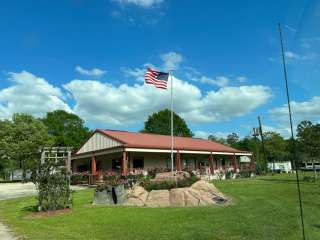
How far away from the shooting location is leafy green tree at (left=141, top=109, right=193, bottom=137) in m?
75.8

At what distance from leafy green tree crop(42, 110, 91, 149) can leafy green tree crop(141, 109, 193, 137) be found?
12.6 metres

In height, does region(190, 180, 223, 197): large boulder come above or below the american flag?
below

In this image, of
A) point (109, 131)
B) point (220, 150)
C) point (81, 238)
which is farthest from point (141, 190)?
point (220, 150)

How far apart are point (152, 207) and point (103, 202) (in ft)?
8.77

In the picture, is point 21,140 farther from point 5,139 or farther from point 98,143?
point 98,143

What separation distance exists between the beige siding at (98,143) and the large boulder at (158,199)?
17.0 metres

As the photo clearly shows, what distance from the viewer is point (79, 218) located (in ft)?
40.1

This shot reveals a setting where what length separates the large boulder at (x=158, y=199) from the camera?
14.8m

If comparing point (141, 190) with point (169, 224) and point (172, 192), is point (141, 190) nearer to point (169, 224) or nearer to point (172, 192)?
point (172, 192)

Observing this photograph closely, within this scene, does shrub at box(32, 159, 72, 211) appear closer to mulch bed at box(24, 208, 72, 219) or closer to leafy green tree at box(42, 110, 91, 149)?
mulch bed at box(24, 208, 72, 219)

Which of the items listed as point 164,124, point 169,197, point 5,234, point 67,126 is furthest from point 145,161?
point 67,126

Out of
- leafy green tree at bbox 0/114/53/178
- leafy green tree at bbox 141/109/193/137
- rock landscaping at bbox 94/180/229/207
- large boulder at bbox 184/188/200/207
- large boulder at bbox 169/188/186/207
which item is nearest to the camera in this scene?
large boulder at bbox 184/188/200/207

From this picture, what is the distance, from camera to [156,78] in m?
23.7

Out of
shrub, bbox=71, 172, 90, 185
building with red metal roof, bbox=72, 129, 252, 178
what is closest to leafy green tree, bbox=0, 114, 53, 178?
building with red metal roof, bbox=72, 129, 252, 178
